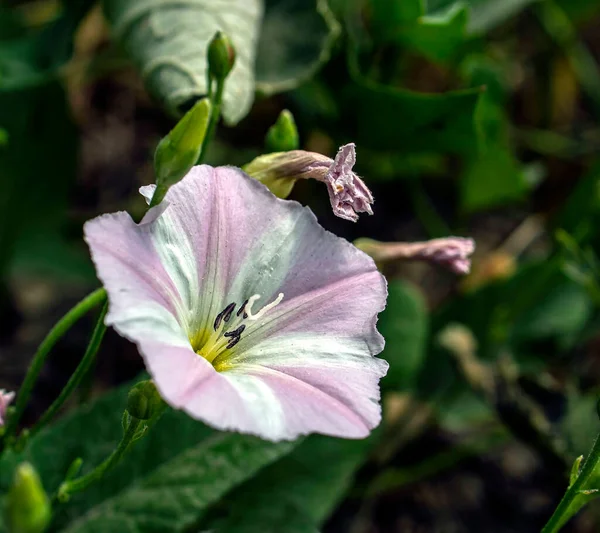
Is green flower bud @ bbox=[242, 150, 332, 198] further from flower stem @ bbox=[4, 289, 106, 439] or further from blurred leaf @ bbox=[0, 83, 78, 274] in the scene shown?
blurred leaf @ bbox=[0, 83, 78, 274]

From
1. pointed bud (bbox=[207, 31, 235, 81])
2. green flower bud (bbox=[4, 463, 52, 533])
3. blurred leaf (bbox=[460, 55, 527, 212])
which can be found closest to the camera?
green flower bud (bbox=[4, 463, 52, 533])

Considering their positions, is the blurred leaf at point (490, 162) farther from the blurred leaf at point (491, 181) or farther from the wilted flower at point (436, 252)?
the wilted flower at point (436, 252)

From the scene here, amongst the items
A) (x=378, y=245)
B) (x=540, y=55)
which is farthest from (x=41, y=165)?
(x=540, y=55)

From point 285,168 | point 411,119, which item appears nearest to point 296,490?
point 285,168

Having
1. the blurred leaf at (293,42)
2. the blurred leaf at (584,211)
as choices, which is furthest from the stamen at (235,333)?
the blurred leaf at (584,211)

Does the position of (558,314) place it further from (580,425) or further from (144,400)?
(144,400)

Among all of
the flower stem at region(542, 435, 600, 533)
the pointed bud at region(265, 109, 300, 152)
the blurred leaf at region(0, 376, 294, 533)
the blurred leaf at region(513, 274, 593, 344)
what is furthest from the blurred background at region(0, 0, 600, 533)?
the flower stem at region(542, 435, 600, 533)

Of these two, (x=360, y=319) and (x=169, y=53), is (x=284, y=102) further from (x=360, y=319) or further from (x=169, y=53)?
(x=360, y=319)
